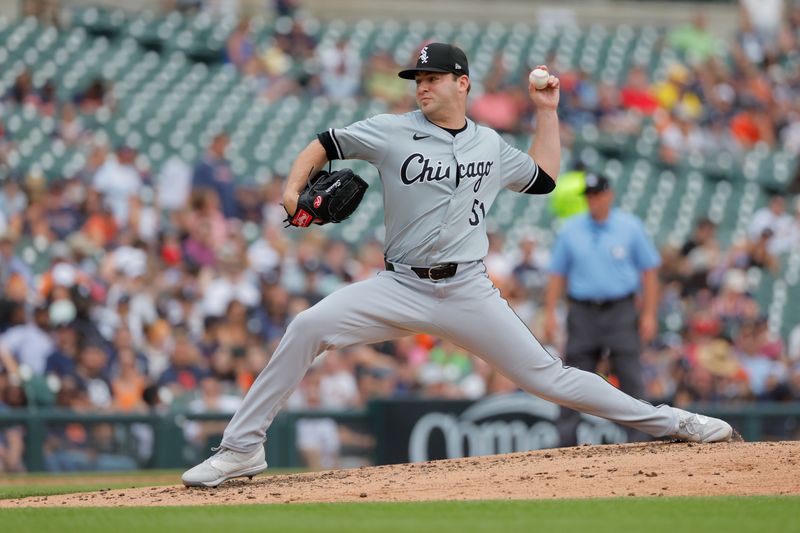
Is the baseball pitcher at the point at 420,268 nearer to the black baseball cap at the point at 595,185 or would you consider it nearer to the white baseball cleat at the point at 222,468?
the white baseball cleat at the point at 222,468

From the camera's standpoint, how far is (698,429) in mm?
6785

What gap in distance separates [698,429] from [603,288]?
84.2 inches

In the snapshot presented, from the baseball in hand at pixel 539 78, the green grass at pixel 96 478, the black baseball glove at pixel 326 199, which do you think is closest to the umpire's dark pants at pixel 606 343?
the green grass at pixel 96 478

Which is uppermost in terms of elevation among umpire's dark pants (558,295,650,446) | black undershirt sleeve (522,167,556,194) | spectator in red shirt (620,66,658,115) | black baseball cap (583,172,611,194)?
spectator in red shirt (620,66,658,115)

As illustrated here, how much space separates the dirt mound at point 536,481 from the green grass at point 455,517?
0.93ft

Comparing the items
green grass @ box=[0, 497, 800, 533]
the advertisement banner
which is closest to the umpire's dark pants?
the advertisement banner

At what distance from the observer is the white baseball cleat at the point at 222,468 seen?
6156 mm

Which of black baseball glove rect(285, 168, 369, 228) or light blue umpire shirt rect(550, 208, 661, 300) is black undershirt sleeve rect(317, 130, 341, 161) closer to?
black baseball glove rect(285, 168, 369, 228)

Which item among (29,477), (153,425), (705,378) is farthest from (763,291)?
(29,477)

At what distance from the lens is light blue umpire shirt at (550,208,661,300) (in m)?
8.83

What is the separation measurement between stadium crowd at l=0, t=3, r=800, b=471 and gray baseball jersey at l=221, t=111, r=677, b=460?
14.8ft

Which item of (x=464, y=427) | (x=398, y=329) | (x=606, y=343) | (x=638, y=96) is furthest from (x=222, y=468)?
(x=638, y=96)

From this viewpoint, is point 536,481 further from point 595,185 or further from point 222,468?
point 595,185

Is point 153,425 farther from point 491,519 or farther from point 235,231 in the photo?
point 491,519
